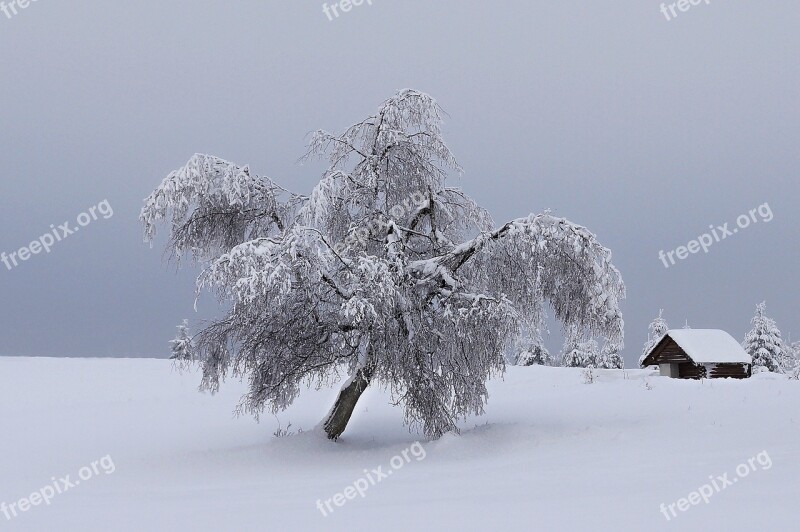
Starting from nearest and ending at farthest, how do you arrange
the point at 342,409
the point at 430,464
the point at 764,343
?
the point at 430,464
the point at 342,409
the point at 764,343

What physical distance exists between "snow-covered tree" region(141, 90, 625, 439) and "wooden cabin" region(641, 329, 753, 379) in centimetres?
2509

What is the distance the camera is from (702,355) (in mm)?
34750

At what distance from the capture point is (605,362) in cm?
5253

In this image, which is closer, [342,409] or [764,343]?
[342,409]

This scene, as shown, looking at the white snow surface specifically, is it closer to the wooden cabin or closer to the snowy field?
the wooden cabin

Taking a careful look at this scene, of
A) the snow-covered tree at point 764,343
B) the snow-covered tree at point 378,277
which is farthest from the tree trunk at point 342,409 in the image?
the snow-covered tree at point 764,343

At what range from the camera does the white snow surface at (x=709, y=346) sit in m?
34.5

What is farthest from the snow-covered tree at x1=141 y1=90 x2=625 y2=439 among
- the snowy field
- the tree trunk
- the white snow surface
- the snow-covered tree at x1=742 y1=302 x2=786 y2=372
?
the snow-covered tree at x1=742 y1=302 x2=786 y2=372

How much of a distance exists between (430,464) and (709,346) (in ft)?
95.9

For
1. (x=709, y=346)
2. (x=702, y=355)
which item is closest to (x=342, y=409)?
(x=702, y=355)

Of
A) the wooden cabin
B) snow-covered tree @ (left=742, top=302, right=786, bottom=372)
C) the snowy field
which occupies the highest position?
the snowy field

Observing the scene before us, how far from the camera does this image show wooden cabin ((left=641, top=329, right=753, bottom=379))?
34656 millimetres

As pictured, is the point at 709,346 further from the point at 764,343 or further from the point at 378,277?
the point at 378,277

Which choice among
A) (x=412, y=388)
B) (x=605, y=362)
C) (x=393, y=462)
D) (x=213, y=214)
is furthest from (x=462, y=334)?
(x=605, y=362)
